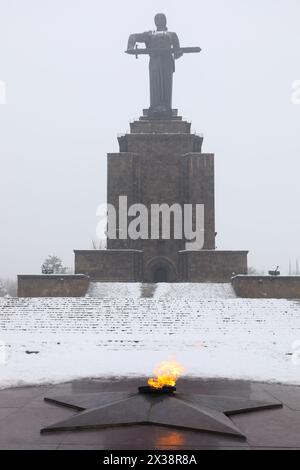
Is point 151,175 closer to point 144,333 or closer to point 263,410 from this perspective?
point 144,333

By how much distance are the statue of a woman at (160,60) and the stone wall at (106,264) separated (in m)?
9.51

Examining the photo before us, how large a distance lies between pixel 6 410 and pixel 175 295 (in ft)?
47.8

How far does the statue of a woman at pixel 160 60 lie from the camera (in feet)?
96.3

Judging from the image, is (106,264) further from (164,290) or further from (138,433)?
(138,433)

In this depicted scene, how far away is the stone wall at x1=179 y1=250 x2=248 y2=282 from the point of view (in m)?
26.5

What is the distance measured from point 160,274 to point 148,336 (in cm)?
1341

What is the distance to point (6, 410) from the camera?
704cm

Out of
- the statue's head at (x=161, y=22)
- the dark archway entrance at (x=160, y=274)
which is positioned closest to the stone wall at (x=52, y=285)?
the dark archway entrance at (x=160, y=274)

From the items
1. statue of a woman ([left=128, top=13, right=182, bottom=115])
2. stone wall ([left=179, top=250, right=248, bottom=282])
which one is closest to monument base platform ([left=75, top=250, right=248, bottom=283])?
stone wall ([left=179, top=250, right=248, bottom=282])

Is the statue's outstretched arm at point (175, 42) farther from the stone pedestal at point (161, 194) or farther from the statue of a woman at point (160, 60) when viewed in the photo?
the stone pedestal at point (161, 194)

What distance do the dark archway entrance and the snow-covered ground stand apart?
5295 mm

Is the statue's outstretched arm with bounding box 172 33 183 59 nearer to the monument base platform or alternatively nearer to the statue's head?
the statue's head

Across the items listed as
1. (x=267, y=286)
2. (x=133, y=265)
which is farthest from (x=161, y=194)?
(x=267, y=286)
